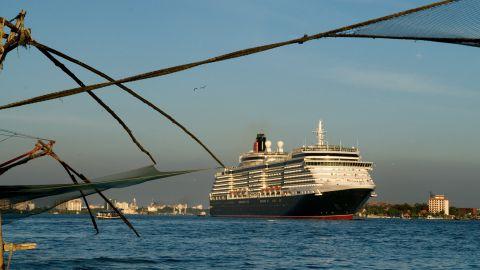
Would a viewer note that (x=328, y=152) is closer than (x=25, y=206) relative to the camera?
No

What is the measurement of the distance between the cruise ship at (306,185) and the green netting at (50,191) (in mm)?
77116

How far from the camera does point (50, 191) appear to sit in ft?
35.5

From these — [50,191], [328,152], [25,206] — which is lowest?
[25,206]

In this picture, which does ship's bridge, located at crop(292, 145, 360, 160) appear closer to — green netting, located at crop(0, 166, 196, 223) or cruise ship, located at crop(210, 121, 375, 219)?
cruise ship, located at crop(210, 121, 375, 219)

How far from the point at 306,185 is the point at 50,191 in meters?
83.1

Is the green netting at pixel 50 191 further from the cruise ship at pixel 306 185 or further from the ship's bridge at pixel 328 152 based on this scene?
the ship's bridge at pixel 328 152

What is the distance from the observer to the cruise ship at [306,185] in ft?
293

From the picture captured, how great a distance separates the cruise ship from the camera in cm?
8925

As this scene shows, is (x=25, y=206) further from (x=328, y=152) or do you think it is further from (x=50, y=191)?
(x=328, y=152)

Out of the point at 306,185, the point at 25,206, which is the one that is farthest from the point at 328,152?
the point at 25,206

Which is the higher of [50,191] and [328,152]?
[328,152]

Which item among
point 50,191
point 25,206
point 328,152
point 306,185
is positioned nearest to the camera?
point 50,191

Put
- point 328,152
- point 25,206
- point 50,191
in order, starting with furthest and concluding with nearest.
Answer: point 328,152
point 25,206
point 50,191

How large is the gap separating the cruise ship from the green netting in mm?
77116
